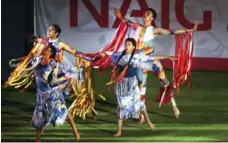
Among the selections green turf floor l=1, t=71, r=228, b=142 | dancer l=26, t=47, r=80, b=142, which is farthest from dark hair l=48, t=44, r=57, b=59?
green turf floor l=1, t=71, r=228, b=142

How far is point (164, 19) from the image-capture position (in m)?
A: 10.4

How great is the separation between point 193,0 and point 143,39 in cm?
311

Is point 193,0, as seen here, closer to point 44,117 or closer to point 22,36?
point 22,36

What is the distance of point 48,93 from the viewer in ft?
22.1

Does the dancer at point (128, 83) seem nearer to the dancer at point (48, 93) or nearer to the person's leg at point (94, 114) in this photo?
the dancer at point (48, 93)

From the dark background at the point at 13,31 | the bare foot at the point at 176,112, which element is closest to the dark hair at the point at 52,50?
the bare foot at the point at 176,112

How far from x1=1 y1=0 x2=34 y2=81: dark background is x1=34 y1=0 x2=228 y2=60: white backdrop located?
37 centimetres

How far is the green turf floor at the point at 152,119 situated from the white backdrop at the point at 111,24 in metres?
0.73

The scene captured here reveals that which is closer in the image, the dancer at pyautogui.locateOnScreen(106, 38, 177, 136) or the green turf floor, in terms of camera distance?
the dancer at pyautogui.locateOnScreen(106, 38, 177, 136)

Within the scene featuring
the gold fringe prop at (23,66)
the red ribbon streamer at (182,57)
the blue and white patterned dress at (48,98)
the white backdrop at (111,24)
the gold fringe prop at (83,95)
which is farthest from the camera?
the white backdrop at (111,24)

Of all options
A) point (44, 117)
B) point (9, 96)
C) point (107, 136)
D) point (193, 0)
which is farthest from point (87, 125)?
point (193, 0)

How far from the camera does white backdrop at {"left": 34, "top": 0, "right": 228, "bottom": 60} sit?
33.8 ft

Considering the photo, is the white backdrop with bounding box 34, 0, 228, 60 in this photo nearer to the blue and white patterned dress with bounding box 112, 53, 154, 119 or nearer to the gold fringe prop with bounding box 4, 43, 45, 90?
the gold fringe prop with bounding box 4, 43, 45, 90

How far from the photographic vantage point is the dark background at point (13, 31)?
9.66 m
